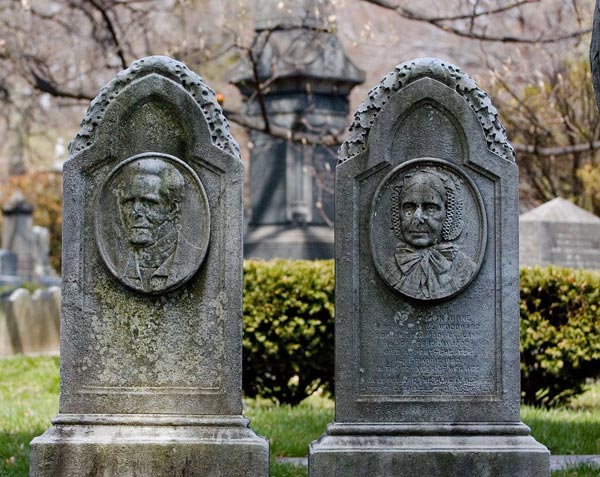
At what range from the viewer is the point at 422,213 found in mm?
6309

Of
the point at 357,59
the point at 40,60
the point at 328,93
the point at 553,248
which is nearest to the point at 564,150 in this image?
the point at 553,248

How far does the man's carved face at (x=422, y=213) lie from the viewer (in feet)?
20.7

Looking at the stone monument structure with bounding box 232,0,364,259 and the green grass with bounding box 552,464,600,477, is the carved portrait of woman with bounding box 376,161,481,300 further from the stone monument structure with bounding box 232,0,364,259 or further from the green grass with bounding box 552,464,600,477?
the stone monument structure with bounding box 232,0,364,259

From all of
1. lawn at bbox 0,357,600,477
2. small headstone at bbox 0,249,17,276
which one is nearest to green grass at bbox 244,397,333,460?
lawn at bbox 0,357,600,477

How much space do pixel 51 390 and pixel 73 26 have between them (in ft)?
25.2

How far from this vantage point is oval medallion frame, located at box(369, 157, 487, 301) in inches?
249

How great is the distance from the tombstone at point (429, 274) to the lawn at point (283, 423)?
954mm

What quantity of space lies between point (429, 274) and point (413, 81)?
3.85ft

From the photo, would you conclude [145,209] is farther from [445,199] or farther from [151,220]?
[445,199]

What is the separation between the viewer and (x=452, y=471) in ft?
20.3

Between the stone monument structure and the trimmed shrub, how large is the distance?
16.1 ft

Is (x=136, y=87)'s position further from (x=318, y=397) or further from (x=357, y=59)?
(x=357, y=59)

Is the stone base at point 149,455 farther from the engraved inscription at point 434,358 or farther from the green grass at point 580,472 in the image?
the green grass at point 580,472

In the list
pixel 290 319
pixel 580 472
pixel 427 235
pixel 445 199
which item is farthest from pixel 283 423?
pixel 445 199
